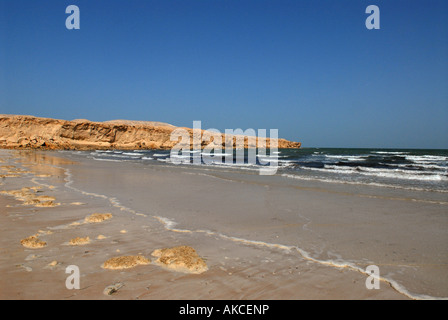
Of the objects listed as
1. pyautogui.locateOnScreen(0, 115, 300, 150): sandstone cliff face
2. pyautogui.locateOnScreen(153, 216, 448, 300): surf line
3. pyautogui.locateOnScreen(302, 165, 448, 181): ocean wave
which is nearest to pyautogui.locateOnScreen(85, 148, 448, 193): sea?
pyautogui.locateOnScreen(302, 165, 448, 181): ocean wave

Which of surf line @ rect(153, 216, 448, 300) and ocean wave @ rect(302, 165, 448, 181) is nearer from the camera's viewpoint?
surf line @ rect(153, 216, 448, 300)

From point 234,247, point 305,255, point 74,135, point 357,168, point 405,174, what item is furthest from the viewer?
point 74,135

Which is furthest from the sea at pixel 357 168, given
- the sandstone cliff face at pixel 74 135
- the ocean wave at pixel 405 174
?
the sandstone cliff face at pixel 74 135

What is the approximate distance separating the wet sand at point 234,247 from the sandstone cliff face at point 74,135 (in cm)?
6068

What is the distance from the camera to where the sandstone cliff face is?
58.0 m

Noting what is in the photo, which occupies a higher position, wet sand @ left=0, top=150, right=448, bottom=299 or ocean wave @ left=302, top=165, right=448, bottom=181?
wet sand @ left=0, top=150, right=448, bottom=299

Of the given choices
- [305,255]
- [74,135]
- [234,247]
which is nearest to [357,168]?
[305,255]

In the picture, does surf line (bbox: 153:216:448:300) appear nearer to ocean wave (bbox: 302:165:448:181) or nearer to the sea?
the sea

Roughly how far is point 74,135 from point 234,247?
73470 mm

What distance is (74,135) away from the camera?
66562mm

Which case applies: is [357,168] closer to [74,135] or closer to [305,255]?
[305,255]

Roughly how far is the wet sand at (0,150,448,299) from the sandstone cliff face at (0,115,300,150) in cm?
6068

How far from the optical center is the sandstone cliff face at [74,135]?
58.0 metres

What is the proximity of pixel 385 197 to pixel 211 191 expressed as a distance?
5810 mm
